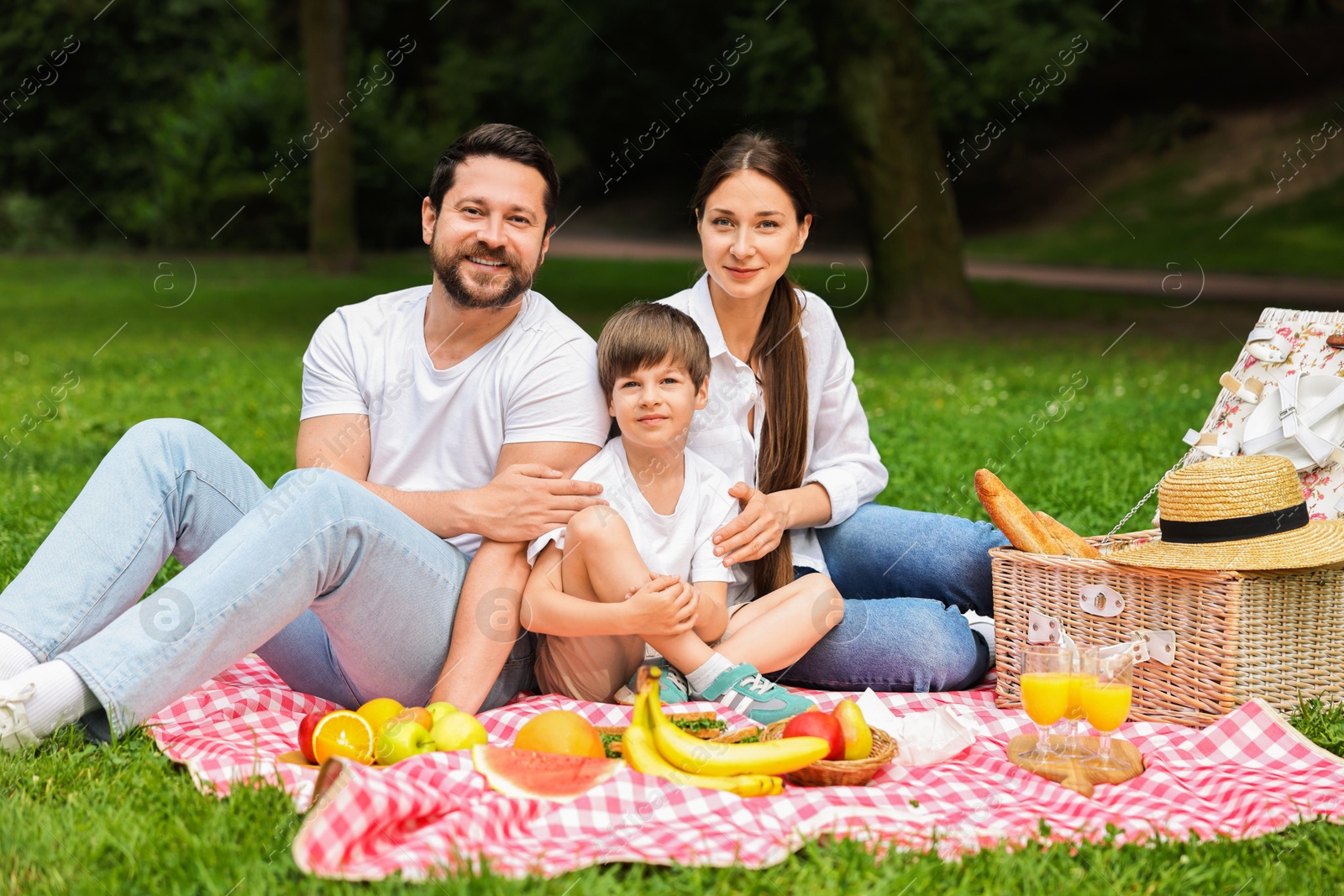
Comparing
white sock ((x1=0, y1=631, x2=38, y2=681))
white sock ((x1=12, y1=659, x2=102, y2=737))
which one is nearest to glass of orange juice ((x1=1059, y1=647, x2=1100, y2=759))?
white sock ((x1=12, y1=659, x2=102, y2=737))

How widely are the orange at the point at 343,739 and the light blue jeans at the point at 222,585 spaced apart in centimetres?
24

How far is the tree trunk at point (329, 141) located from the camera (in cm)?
1841

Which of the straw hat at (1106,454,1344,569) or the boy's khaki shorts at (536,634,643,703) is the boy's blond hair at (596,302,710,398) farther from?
the straw hat at (1106,454,1344,569)

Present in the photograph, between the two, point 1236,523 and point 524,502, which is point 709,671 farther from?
point 1236,523

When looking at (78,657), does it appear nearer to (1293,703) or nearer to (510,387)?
(510,387)

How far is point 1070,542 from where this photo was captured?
3.68m

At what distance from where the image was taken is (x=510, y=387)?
11.0 feet

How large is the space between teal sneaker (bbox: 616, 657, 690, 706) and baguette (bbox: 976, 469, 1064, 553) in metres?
0.98

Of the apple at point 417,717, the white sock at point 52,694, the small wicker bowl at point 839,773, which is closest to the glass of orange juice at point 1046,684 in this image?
the small wicker bowl at point 839,773

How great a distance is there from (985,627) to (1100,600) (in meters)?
0.48

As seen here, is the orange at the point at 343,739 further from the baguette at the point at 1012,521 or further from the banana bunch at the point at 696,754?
the baguette at the point at 1012,521

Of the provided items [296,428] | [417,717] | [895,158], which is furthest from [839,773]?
[895,158]

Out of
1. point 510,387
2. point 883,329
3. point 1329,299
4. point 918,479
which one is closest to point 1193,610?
point 510,387

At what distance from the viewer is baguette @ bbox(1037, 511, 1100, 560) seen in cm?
365
